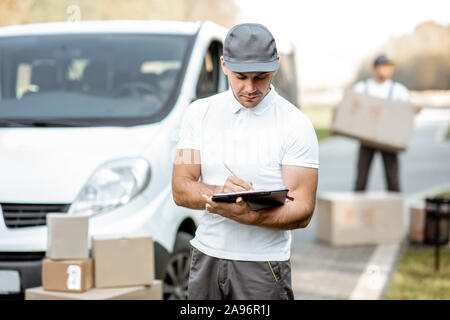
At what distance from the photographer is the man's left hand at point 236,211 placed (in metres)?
2.60

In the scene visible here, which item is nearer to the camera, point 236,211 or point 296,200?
point 236,211

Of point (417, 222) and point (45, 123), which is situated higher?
point (45, 123)

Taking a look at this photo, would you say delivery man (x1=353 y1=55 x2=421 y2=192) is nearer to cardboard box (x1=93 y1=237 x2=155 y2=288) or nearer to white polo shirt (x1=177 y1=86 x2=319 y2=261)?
cardboard box (x1=93 y1=237 x2=155 y2=288)

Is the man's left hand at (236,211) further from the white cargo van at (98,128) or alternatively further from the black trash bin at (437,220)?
the black trash bin at (437,220)

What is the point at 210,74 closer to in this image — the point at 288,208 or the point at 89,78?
the point at 89,78

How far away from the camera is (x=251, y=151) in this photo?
9.06 feet

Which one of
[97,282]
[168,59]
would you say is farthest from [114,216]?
[168,59]

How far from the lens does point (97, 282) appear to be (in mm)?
4301

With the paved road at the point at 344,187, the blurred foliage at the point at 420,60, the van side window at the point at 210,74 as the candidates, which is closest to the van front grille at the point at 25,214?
the van side window at the point at 210,74

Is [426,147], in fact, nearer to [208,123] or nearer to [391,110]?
→ [391,110]

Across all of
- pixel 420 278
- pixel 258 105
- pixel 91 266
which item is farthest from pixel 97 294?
pixel 420 278

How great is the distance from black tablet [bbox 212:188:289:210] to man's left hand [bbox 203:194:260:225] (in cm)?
2

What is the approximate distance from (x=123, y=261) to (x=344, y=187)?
974cm

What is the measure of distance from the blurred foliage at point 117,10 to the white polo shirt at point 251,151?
6.58 metres
